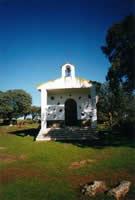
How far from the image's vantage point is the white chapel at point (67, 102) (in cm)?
2072

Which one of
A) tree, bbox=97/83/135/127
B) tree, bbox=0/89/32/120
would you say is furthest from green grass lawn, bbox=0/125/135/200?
tree, bbox=0/89/32/120

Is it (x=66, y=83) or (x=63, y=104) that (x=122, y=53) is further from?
(x=63, y=104)

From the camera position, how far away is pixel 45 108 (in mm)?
21062

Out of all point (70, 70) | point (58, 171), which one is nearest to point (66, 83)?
point (70, 70)

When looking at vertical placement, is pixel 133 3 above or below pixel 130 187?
above

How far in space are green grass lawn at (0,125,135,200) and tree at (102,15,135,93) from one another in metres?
5.52

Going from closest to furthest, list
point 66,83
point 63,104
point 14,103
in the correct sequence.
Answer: point 66,83, point 63,104, point 14,103

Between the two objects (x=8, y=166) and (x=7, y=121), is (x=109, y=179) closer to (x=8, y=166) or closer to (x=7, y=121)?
(x=8, y=166)

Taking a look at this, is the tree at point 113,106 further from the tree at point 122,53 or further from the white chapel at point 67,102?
the tree at point 122,53

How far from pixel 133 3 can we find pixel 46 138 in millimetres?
12512

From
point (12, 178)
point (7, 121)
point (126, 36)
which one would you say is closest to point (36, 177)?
point (12, 178)

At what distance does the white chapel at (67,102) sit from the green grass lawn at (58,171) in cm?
773

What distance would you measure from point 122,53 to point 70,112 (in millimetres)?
8617

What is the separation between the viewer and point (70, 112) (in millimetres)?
22109
